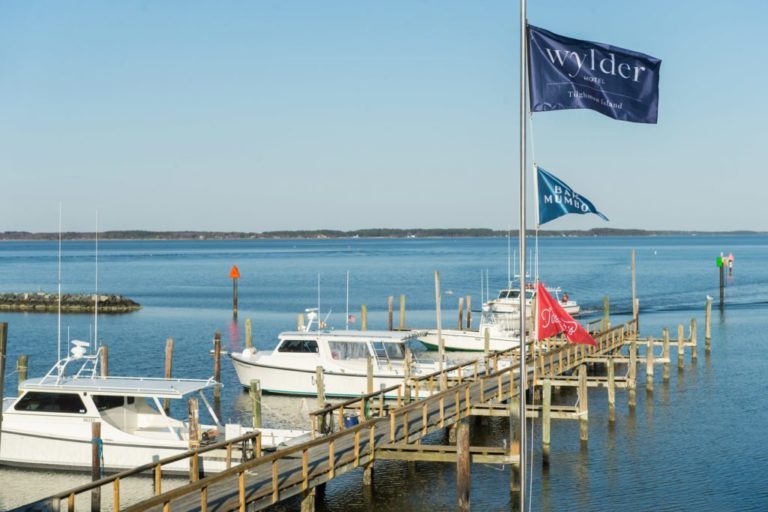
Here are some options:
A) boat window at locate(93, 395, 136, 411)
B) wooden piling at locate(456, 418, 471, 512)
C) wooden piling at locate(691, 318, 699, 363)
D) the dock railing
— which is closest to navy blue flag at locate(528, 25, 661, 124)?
wooden piling at locate(456, 418, 471, 512)

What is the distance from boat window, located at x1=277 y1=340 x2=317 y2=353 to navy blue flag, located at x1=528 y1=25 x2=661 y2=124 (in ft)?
89.0

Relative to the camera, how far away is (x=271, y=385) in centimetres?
4066

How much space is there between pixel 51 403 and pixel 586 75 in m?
20.1

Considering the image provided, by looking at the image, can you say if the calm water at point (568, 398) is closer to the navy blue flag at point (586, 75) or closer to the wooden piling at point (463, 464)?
the wooden piling at point (463, 464)

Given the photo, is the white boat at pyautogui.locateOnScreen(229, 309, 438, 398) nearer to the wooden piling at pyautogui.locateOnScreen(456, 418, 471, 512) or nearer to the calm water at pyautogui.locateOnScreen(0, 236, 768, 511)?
the calm water at pyautogui.locateOnScreen(0, 236, 768, 511)

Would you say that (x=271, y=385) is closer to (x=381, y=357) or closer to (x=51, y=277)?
(x=381, y=357)

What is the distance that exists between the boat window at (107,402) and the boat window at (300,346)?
12.3 m

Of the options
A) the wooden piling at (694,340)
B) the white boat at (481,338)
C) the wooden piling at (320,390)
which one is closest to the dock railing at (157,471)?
the wooden piling at (320,390)

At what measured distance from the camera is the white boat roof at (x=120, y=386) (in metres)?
27.7

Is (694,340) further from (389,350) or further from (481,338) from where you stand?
(389,350)

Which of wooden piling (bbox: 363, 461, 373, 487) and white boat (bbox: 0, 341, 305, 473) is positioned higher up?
white boat (bbox: 0, 341, 305, 473)

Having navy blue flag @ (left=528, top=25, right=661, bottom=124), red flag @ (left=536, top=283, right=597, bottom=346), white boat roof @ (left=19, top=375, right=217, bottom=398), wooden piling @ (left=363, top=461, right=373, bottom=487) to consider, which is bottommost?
wooden piling @ (left=363, top=461, right=373, bottom=487)

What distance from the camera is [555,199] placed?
50.8 ft

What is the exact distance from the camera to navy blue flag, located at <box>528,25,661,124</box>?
13930mm
